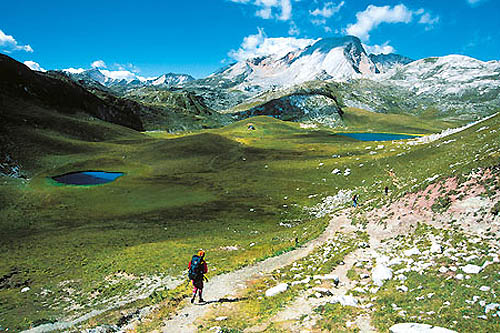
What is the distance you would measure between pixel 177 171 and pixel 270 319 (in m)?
104

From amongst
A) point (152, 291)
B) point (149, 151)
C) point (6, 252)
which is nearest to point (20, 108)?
point (149, 151)

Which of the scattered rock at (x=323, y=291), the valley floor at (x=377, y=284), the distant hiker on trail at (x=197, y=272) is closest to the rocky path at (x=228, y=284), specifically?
the valley floor at (x=377, y=284)

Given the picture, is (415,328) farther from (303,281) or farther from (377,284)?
(303,281)

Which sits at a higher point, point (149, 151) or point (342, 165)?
point (149, 151)

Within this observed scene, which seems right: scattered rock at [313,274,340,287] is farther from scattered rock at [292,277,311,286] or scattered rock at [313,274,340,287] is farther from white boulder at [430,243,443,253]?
white boulder at [430,243,443,253]

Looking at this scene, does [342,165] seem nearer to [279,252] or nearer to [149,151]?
[279,252]

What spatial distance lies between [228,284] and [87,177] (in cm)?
10503

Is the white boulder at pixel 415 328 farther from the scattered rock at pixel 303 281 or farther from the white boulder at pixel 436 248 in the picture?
the white boulder at pixel 436 248

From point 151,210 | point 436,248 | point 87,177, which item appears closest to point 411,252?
point 436,248

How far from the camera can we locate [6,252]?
42156 millimetres

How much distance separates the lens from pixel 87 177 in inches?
4264

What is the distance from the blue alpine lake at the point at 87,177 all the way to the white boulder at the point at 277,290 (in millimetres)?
96303

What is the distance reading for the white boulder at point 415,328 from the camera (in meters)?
10.4

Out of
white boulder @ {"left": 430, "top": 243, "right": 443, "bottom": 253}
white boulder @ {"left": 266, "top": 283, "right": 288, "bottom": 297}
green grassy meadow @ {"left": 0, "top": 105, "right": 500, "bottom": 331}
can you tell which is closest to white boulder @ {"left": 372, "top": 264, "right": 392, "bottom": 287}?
white boulder @ {"left": 430, "top": 243, "right": 443, "bottom": 253}
